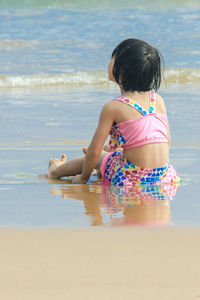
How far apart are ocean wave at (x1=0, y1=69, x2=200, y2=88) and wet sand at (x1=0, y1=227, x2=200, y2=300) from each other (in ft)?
26.0

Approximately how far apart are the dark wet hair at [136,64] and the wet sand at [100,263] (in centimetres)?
131

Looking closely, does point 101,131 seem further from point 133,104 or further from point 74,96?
point 74,96

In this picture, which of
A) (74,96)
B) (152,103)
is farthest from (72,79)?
(152,103)

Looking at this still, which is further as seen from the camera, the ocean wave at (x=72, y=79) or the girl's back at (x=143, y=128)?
the ocean wave at (x=72, y=79)

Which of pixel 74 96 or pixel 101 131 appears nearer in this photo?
pixel 101 131

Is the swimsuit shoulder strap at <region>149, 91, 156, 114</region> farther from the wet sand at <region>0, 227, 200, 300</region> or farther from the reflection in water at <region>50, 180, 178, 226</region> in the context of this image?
the wet sand at <region>0, 227, 200, 300</region>

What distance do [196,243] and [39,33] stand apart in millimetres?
14927

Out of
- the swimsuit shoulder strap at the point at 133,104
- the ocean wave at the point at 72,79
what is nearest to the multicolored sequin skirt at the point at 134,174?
the swimsuit shoulder strap at the point at 133,104

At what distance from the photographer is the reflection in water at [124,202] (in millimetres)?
2586

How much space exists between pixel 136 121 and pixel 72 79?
7283mm

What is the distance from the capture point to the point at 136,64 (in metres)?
3.44

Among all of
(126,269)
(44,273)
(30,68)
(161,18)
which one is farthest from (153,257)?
(161,18)

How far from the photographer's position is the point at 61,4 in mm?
22547

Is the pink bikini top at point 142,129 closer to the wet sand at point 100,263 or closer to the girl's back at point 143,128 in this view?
the girl's back at point 143,128
